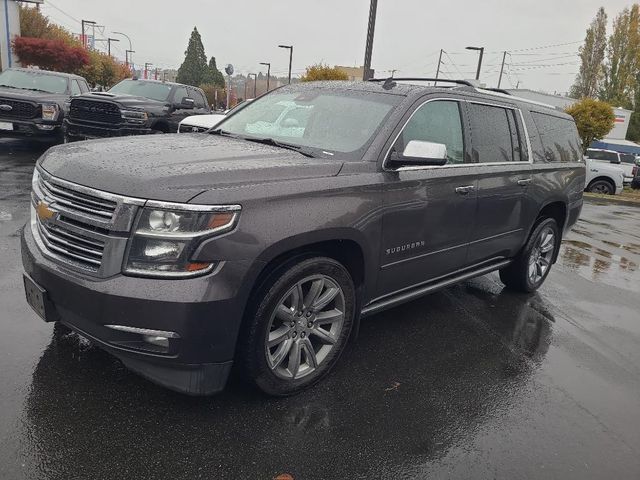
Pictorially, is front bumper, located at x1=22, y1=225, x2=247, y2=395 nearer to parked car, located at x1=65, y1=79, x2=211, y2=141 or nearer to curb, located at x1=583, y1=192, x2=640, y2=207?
parked car, located at x1=65, y1=79, x2=211, y2=141

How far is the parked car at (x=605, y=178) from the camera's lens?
18.2 meters

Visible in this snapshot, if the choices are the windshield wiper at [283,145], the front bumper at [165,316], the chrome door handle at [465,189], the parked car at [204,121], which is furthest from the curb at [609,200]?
the front bumper at [165,316]

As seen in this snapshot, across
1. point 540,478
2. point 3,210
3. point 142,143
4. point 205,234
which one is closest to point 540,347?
point 540,478

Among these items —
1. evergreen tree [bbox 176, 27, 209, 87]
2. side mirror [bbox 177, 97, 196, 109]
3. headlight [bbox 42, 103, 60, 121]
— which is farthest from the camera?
evergreen tree [bbox 176, 27, 209, 87]

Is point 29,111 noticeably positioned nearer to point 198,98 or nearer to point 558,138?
point 198,98

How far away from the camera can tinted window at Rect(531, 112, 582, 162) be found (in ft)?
17.5

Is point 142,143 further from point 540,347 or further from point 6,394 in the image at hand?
point 540,347

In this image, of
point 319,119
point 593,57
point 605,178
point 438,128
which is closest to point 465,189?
point 438,128

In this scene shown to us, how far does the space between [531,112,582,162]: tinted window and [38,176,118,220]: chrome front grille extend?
13.6ft

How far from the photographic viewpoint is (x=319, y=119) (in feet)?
12.9

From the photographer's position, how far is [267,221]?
2760mm

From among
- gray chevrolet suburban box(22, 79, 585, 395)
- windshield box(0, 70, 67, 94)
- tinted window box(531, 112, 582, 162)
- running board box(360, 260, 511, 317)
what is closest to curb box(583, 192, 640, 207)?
tinted window box(531, 112, 582, 162)

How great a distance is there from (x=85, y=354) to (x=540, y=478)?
2745 mm

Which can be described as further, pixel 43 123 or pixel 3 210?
pixel 43 123
